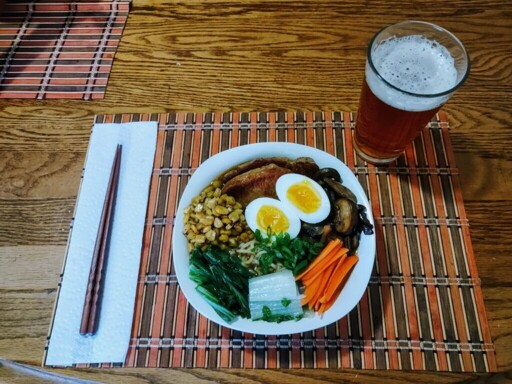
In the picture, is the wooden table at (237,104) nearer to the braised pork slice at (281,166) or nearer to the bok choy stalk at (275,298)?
the bok choy stalk at (275,298)

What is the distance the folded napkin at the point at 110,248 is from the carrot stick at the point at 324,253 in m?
0.56

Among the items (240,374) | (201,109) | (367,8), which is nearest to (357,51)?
(367,8)

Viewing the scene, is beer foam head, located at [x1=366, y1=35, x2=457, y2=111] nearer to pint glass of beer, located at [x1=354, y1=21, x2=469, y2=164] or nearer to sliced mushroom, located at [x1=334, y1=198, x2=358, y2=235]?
pint glass of beer, located at [x1=354, y1=21, x2=469, y2=164]

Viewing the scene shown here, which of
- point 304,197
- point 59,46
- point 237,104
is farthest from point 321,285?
point 59,46

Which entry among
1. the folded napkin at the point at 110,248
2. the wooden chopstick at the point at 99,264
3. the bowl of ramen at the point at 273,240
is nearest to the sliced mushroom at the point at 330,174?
the bowl of ramen at the point at 273,240

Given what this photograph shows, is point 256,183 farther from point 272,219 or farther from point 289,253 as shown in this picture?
point 289,253

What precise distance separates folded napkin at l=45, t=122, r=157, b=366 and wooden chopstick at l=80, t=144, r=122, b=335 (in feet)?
0.06

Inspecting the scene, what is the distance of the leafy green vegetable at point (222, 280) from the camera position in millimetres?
1245

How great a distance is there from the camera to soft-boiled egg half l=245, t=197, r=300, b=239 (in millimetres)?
1371

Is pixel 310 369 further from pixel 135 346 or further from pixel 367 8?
pixel 367 8

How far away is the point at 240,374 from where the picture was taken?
4.11ft

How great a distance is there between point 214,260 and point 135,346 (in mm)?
353

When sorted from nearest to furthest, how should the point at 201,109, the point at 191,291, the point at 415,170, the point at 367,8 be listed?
the point at 191,291, the point at 415,170, the point at 201,109, the point at 367,8

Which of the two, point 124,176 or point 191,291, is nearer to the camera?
point 191,291
